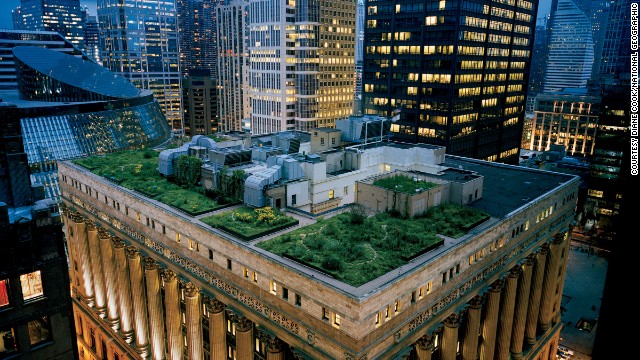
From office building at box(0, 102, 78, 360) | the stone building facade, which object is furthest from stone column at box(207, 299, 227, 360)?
office building at box(0, 102, 78, 360)

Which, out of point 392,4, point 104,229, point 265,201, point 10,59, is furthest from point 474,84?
point 10,59

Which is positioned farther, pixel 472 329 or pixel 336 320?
pixel 472 329

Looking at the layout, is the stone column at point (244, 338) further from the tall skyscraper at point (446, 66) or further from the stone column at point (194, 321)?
the tall skyscraper at point (446, 66)

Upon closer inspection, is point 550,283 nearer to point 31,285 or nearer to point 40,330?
point 40,330

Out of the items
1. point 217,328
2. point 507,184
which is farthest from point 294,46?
point 217,328

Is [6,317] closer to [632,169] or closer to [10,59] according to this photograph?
[632,169]

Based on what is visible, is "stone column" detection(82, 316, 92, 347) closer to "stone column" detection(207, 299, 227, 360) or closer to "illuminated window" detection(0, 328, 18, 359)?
"stone column" detection(207, 299, 227, 360)
